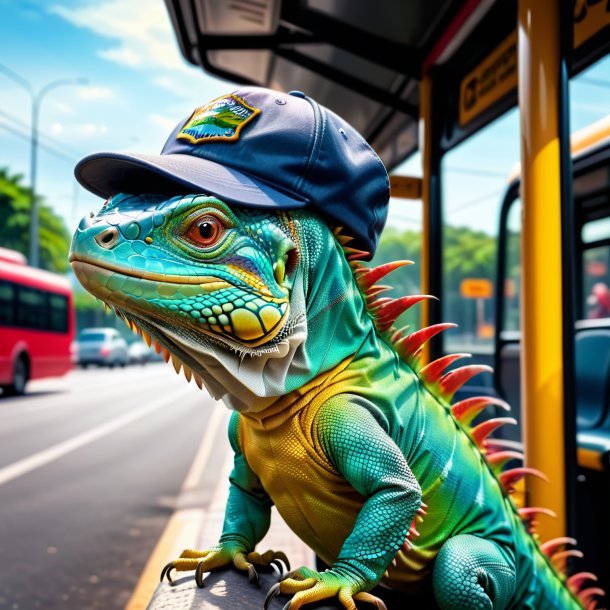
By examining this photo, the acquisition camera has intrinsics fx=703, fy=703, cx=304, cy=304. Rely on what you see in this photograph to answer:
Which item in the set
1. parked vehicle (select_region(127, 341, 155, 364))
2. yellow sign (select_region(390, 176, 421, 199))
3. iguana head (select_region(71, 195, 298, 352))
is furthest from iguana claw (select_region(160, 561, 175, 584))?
parked vehicle (select_region(127, 341, 155, 364))

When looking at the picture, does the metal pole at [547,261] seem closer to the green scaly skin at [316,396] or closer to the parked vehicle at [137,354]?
the green scaly skin at [316,396]

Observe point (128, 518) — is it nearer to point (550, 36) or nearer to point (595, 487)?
point (595, 487)

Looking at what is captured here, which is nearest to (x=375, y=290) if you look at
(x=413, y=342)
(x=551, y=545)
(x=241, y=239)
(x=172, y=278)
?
(x=413, y=342)

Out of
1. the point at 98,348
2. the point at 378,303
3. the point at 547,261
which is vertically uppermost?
the point at 547,261

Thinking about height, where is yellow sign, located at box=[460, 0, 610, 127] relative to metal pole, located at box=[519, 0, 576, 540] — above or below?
above

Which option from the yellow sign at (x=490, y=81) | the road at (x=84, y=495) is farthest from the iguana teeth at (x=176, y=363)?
the road at (x=84, y=495)

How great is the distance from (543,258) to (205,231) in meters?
1.88

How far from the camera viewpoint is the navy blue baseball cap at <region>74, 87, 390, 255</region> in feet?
3.76

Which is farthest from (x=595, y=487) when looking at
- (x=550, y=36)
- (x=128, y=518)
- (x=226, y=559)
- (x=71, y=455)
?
(x=71, y=455)

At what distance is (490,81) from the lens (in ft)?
12.3

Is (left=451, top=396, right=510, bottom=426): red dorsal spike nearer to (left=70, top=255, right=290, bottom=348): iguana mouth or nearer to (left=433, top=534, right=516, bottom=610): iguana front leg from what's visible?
(left=433, top=534, right=516, bottom=610): iguana front leg

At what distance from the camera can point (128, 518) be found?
583 centimetres

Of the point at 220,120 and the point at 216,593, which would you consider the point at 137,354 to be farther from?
the point at 220,120

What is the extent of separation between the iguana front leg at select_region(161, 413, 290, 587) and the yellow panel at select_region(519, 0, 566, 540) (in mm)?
1503
